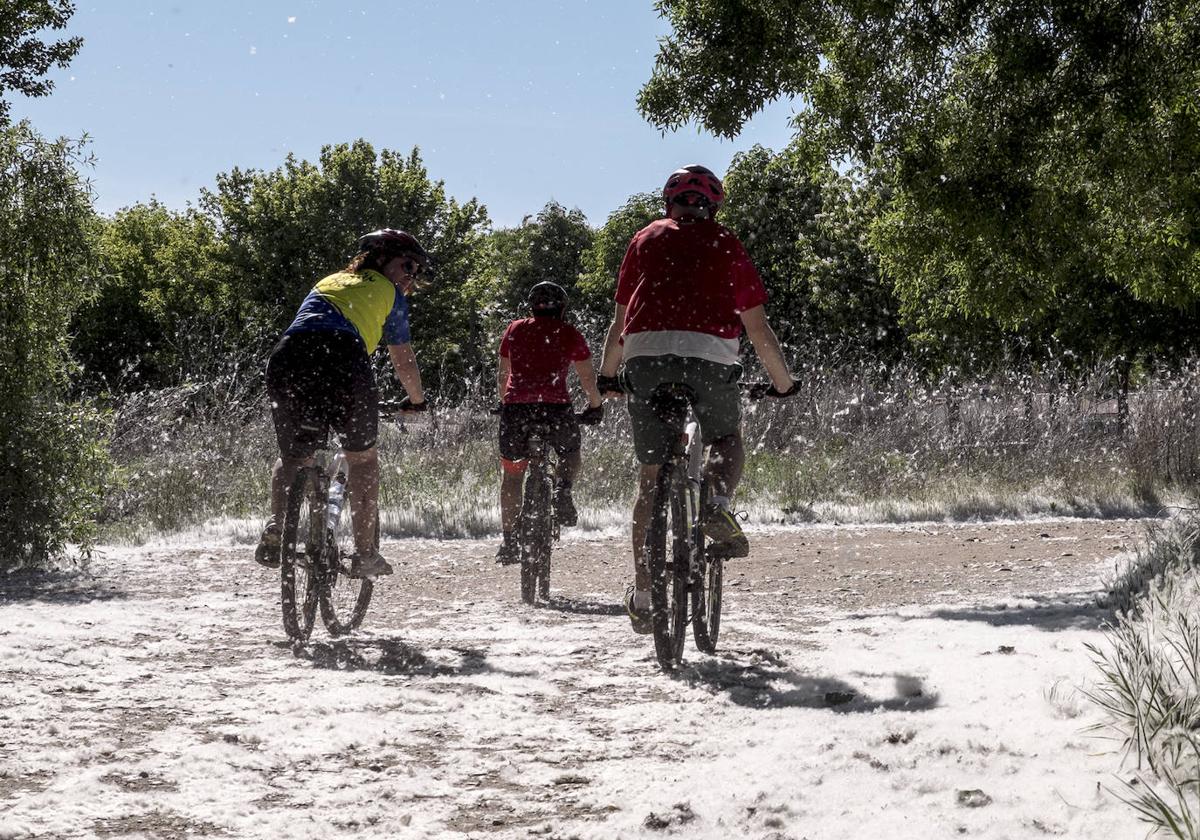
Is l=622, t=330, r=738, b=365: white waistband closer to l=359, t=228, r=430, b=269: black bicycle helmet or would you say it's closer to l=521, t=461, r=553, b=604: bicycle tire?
l=359, t=228, r=430, b=269: black bicycle helmet

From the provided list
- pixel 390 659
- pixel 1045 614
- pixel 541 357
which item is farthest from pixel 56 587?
pixel 1045 614

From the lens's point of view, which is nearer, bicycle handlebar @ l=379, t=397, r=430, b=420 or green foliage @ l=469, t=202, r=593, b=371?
bicycle handlebar @ l=379, t=397, r=430, b=420

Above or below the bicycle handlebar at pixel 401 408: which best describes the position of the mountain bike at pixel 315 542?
below

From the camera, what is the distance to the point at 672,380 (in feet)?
17.0

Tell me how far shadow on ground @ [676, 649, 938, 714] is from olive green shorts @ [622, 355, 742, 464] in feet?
3.07

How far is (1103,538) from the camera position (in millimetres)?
10773

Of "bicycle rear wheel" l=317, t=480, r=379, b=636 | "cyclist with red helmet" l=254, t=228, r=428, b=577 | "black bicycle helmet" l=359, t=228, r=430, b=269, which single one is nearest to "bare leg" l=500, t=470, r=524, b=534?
"bicycle rear wheel" l=317, t=480, r=379, b=636

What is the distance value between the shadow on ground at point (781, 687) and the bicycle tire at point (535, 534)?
7.63ft

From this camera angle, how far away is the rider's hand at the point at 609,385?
564cm

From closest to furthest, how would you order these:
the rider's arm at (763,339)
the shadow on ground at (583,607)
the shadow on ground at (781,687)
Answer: the shadow on ground at (781,687), the rider's arm at (763,339), the shadow on ground at (583,607)

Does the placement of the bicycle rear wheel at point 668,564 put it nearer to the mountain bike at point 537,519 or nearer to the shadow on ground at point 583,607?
the shadow on ground at point 583,607

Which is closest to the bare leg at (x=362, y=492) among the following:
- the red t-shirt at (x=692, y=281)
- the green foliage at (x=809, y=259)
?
the red t-shirt at (x=692, y=281)

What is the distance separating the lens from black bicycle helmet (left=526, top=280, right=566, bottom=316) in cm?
806

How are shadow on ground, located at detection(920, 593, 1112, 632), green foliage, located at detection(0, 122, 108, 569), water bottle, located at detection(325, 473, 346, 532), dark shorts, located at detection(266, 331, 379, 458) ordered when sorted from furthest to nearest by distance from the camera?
green foliage, located at detection(0, 122, 108, 569)
water bottle, located at detection(325, 473, 346, 532)
dark shorts, located at detection(266, 331, 379, 458)
shadow on ground, located at detection(920, 593, 1112, 632)
